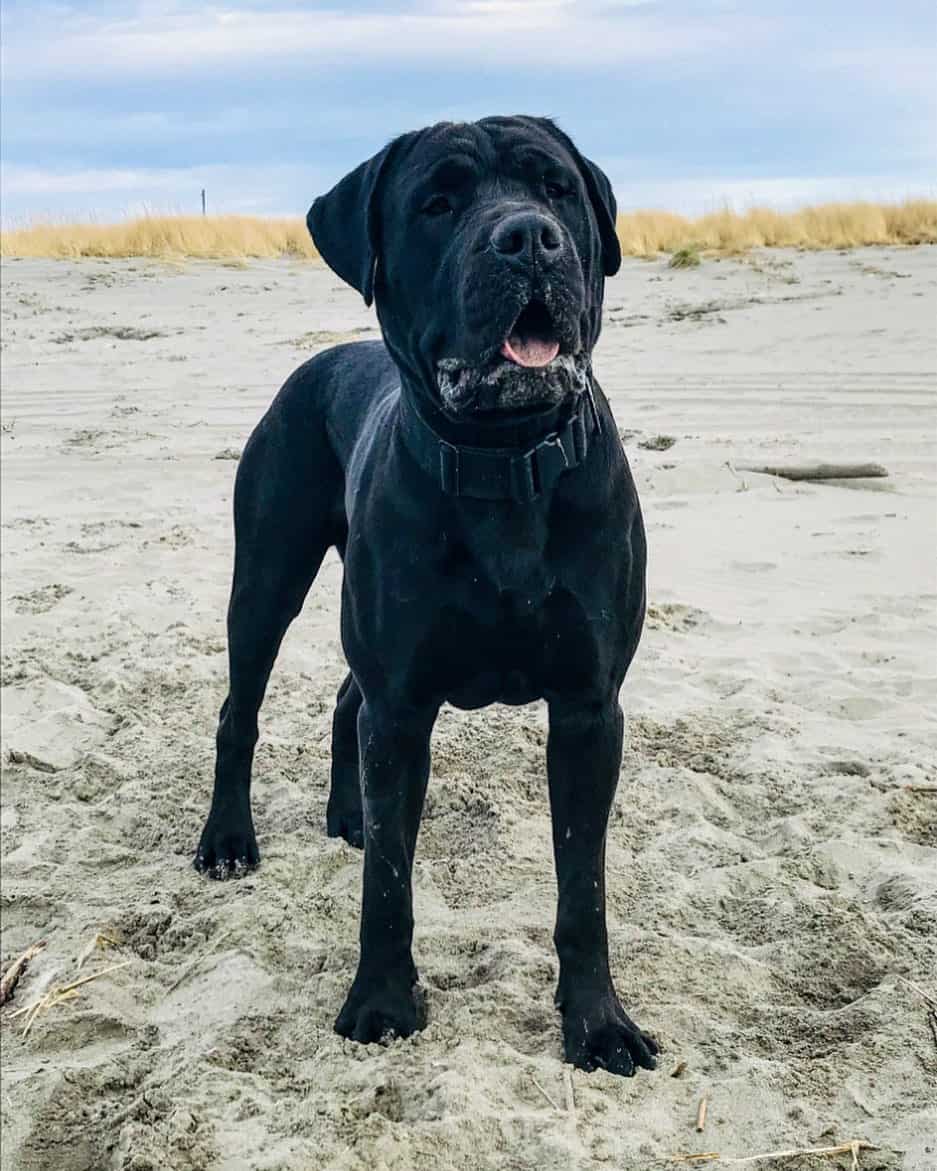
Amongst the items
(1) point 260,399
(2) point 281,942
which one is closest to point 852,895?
A: (2) point 281,942

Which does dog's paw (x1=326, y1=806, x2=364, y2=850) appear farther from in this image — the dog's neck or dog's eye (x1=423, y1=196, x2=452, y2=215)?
dog's eye (x1=423, y1=196, x2=452, y2=215)

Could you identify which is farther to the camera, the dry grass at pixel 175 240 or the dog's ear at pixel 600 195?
the dry grass at pixel 175 240

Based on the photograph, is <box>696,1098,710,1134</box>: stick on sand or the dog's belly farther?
the dog's belly

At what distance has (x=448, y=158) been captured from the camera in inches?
105

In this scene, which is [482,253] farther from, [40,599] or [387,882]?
[40,599]

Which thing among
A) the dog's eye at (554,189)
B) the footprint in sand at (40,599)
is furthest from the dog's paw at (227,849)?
the footprint in sand at (40,599)

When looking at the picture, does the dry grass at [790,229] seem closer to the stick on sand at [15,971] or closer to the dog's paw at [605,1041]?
the stick on sand at [15,971]

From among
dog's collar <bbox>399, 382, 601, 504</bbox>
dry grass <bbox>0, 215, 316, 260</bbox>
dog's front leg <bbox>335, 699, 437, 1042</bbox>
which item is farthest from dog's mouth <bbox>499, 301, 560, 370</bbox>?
dry grass <bbox>0, 215, 316, 260</bbox>

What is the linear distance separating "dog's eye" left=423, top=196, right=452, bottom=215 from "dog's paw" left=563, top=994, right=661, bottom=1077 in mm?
1591

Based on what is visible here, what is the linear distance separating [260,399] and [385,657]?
7474mm

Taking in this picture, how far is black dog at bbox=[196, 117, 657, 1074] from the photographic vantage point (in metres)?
2.50

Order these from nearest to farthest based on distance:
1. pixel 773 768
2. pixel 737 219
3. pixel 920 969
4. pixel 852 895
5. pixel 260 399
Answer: pixel 920 969 → pixel 852 895 → pixel 773 768 → pixel 260 399 → pixel 737 219

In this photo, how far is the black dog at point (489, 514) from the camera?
250cm

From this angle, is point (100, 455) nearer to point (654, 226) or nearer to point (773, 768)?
point (773, 768)
